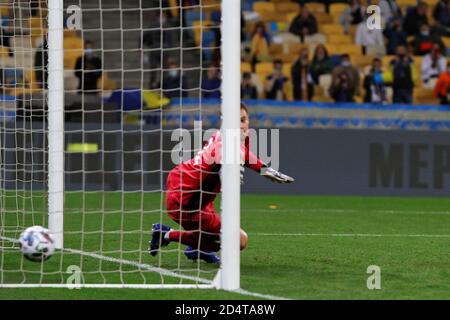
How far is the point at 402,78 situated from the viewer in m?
21.8

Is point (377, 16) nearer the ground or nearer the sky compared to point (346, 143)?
nearer the sky

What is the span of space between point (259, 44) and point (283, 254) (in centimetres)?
1330

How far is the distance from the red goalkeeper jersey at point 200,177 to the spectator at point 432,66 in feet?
45.6

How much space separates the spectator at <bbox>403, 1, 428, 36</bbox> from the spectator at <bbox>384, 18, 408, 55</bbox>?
0.16m

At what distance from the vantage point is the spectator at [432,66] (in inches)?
892

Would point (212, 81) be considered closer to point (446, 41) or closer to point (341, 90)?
point (341, 90)

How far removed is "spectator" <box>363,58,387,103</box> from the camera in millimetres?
21344

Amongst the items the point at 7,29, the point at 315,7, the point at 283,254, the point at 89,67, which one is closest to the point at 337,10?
the point at 315,7

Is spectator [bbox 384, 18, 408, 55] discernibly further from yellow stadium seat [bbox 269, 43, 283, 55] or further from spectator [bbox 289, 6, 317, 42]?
yellow stadium seat [bbox 269, 43, 283, 55]

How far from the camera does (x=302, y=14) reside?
23781 mm

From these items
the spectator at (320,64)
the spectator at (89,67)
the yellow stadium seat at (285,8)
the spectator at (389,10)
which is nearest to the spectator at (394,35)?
the spectator at (389,10)

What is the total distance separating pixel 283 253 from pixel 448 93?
12186 millimetres
